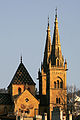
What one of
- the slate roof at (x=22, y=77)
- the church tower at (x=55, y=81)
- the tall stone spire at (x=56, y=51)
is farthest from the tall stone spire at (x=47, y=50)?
the slate roof at (x=22, y=77)

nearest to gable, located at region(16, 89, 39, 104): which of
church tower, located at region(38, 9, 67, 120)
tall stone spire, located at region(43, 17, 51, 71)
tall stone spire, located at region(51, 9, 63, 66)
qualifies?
church tower, located at region(38, 9, 67, 120)

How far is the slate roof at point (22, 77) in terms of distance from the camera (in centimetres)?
9906

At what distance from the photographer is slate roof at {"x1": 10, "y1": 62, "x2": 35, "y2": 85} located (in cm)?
9906

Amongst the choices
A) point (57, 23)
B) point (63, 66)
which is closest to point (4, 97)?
point (63, 66)

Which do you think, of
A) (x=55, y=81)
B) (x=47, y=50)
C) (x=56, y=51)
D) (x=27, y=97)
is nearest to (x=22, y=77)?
(x=27, y=97)

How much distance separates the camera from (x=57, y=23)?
337 feet

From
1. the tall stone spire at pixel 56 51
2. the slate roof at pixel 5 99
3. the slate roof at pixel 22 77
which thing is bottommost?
the slate roof at pixel 5 99

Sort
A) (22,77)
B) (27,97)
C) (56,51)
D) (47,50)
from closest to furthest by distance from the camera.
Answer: (27,97) → (56,51) → (22,77) → (47,50)

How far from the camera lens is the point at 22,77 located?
328ft

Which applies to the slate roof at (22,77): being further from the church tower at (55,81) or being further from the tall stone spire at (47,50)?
the tall stone spire at (47,50)

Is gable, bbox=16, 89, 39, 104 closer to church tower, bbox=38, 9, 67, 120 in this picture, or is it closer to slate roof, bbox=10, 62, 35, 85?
church tower, bbox=38, 9, 67, 120

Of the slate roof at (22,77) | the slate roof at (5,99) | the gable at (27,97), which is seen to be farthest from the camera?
the slate roof at (22,77)

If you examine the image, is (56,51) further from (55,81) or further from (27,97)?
(27,97)

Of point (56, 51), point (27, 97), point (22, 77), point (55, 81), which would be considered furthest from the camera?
point (22, 77)
